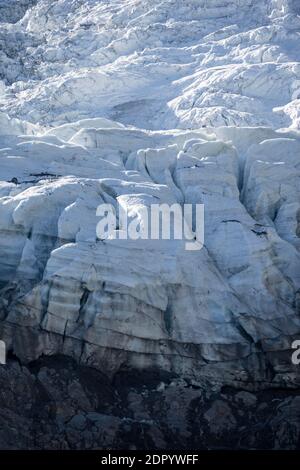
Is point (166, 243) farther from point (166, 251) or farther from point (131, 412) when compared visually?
point (131, 412)

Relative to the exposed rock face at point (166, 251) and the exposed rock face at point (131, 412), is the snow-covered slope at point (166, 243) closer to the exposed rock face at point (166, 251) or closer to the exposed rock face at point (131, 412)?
the exposed rock face at point (166, 251)

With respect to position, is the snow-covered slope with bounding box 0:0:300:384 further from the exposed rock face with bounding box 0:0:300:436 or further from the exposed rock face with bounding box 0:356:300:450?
the exposed rock face with bounding box 0:356:300:450

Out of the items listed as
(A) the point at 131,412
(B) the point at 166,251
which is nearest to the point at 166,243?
(B) the point at 166,251

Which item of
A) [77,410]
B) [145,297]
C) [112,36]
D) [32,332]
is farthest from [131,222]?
[112,36]

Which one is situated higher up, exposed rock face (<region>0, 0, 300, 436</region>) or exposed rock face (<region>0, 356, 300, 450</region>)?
exposed rock face (<region>0, 0, 300, 436</region>)

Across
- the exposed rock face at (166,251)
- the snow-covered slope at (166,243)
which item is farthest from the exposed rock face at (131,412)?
the snow-covered slope at (166,243)

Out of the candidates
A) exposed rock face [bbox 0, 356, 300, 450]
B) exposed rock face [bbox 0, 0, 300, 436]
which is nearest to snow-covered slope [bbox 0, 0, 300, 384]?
exposed rock face [bbox 0, 0, 300, 436]

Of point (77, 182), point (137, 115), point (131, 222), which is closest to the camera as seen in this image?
point (131, 222)

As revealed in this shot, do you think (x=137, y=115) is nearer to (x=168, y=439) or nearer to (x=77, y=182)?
(x=77, y=182)
